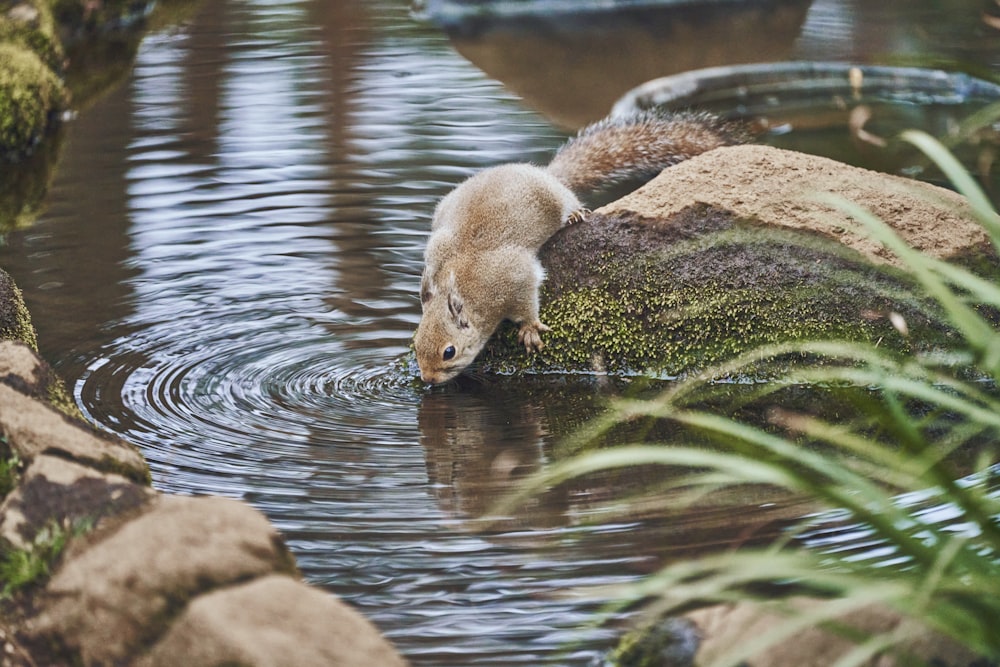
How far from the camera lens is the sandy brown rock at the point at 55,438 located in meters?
4.04

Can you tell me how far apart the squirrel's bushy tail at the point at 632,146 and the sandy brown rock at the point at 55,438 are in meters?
3.37

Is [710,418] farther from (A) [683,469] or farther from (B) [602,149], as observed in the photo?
(B) [602,149]

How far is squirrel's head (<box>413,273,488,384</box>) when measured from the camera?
585 cm

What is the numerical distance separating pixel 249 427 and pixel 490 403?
1.15 m

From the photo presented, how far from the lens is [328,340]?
6.78m

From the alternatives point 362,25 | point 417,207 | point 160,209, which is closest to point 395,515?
point 417,207

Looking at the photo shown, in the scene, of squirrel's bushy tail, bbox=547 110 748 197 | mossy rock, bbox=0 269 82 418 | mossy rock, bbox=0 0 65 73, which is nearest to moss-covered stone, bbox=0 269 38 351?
mossy rock, bbox=0 269 82 418

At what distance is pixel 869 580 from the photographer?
2.93 metres

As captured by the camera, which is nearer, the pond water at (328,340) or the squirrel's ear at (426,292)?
the pond water at (328,340)

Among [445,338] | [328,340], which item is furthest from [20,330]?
[445,338]

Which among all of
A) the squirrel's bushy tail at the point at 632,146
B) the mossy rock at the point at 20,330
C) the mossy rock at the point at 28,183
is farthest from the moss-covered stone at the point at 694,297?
the mossy rock at the point at 28,183

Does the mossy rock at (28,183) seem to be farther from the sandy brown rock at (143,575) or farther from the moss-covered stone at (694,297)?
the sandy brown rock at (143,575)

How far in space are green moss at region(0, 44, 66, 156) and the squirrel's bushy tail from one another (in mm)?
6067

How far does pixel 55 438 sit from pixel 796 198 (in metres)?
3.59
